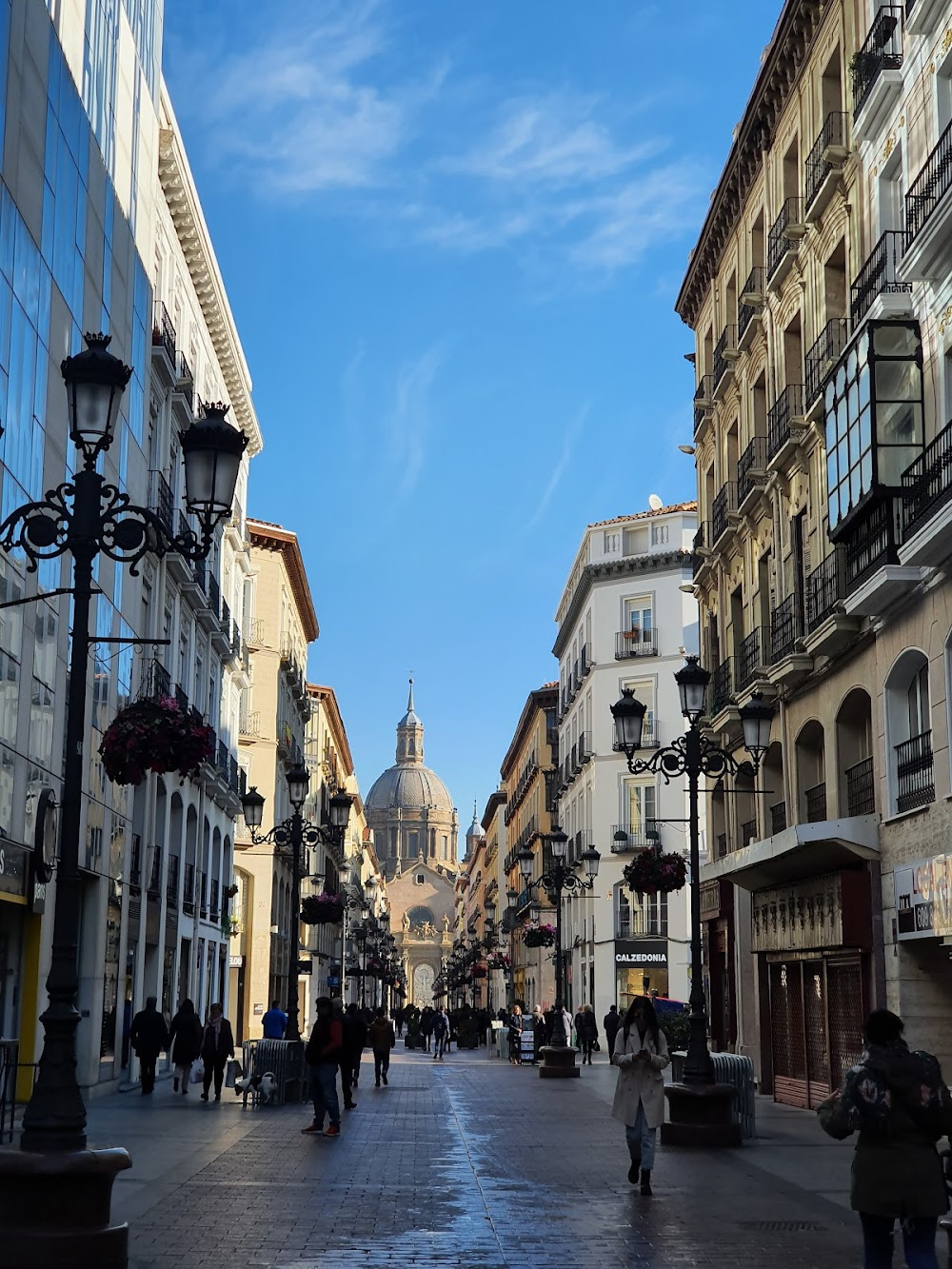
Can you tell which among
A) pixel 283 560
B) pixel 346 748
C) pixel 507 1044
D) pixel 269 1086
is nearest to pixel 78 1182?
pixel 269 1086

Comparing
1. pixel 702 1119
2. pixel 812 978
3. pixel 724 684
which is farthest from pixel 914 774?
pixel 724 684

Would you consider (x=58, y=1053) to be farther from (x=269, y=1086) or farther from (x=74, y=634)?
(x=269, y=1086)

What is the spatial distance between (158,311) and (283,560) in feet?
94.0

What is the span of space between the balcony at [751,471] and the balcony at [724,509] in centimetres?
98

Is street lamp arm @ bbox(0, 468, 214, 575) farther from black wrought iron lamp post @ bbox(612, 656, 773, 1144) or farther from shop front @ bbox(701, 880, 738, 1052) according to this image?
shop front @ bbox(701, 880, 738, 1052)

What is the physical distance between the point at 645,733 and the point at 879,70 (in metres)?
39.8

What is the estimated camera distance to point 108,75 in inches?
1069

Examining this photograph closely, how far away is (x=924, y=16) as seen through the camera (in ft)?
65.0

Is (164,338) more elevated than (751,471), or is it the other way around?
(164,338)

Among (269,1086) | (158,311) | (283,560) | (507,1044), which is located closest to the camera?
(269,1086)

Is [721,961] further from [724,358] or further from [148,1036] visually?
[724,358]

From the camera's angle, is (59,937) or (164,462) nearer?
(59,937)

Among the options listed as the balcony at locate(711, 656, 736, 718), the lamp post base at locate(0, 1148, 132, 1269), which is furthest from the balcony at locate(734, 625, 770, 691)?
the lamp post base at locate(0, 1148, 132, 1269)

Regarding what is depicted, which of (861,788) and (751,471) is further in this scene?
(751,471)
